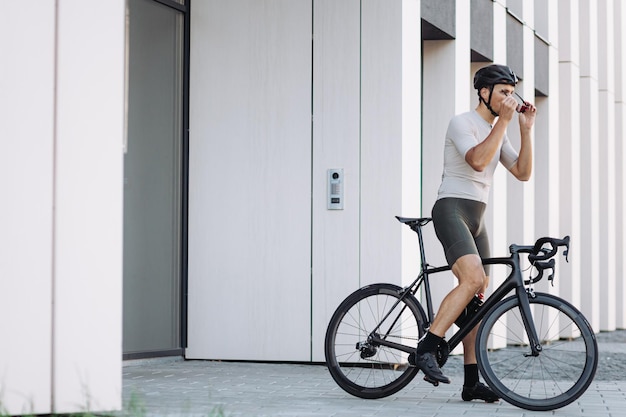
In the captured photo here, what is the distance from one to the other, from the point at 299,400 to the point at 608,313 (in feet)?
45.3

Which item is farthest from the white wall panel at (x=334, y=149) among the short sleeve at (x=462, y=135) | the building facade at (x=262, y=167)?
the short sleeve at (x=462, y=135)

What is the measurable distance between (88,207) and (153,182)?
3.56m

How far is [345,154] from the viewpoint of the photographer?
967 cm

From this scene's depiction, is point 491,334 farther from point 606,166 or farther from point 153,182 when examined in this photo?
point 606,166

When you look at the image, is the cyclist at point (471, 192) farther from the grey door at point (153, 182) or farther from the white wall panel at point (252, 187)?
the grey door at point (153, 182)

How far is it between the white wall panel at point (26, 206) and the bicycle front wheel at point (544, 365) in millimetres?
2517

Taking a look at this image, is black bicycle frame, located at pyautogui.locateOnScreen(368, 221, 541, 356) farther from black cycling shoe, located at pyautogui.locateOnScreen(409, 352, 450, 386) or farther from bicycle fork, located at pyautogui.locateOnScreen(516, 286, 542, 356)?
black cycling shoe, located at pyautogui.locateOnScreen(409, 352, 450, 386)

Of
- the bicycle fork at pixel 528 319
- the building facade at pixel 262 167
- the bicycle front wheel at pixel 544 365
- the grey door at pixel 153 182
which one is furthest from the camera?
the building facade at pixel 262 167

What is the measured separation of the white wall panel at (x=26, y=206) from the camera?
5801mm

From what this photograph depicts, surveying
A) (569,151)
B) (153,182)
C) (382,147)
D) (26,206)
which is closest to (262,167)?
(153,182)

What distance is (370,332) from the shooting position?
7.36 metres

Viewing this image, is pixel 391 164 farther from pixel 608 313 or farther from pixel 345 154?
pixel 608 313

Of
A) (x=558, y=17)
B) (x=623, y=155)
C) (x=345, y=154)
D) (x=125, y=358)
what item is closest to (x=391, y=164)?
(x=345, y=154)

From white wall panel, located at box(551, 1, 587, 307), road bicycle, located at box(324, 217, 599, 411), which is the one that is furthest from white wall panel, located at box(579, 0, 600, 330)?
road bicycle, located at box(324, 217, 599, 411)
